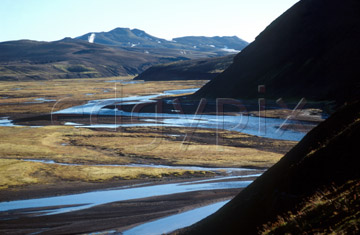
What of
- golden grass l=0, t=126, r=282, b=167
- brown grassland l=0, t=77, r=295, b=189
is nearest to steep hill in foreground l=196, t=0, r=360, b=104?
brown grassland l=0, t=77, r=295, b=189

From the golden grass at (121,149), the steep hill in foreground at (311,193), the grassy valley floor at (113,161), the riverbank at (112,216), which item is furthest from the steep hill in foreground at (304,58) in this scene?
the steep hill in foreground at (311,193)

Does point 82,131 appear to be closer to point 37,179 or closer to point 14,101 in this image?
point 37,179

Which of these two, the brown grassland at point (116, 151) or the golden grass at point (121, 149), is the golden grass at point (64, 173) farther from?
the golden grass at point (121, 149)

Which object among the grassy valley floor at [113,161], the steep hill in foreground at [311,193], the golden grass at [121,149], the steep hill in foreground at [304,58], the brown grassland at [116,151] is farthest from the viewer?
the steep hill in foreground at [304,58]

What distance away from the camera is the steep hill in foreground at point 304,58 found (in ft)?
349

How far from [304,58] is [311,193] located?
10813 centimetres

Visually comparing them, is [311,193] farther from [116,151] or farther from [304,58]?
[304,58]

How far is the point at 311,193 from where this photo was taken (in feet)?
58.2

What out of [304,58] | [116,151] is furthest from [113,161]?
[304,58]

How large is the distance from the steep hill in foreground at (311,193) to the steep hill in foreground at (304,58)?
77.0 meters

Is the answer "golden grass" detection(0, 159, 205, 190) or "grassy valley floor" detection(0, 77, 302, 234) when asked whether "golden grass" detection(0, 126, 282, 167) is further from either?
"golden grass" detection(0, 159, 205, 190)

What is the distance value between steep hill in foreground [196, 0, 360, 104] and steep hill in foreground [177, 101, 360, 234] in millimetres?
77009

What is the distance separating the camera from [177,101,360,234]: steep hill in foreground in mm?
13266

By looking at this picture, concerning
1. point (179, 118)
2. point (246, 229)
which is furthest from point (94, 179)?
point (179, 118)
